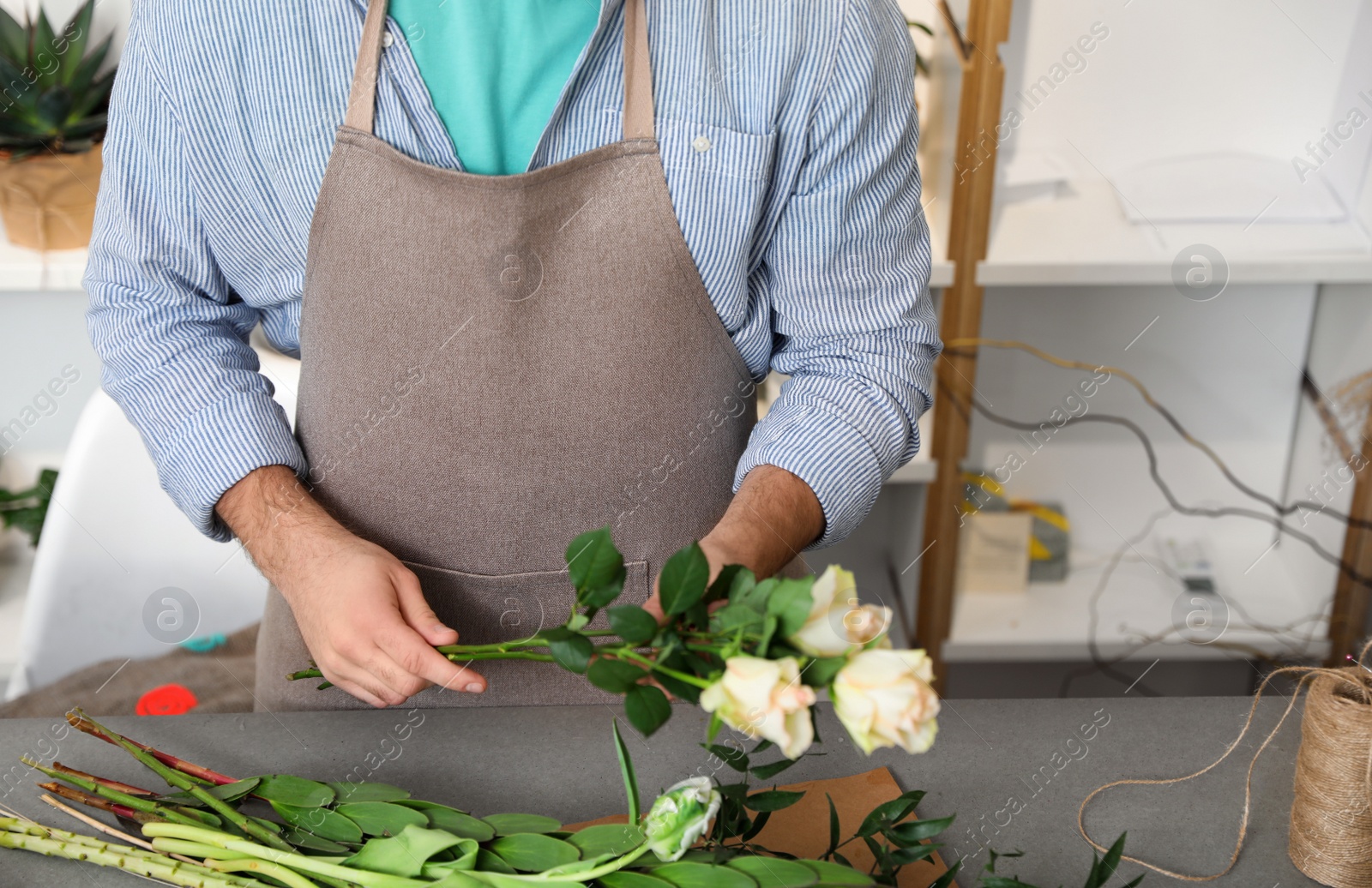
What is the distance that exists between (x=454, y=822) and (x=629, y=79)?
1.96ft

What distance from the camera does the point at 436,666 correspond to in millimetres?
704

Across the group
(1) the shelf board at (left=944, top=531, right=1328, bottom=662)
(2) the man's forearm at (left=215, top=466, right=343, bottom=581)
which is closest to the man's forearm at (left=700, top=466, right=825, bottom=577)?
(2) the man's forearm at (left=215, top=466, right=343, bottom=581)

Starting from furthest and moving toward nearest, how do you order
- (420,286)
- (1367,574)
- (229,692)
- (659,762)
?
(1367,574), (229,692), (420,286), (659,762)

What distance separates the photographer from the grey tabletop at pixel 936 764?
690 millimetres

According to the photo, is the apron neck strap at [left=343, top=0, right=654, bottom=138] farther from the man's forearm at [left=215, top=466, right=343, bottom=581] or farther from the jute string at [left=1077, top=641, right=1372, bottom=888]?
the jute string at [left=1077, top=641, right=1372, bottom=888]

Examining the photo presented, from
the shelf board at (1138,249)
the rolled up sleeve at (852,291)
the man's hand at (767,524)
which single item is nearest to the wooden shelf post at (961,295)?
the shelf board at (1138,249)

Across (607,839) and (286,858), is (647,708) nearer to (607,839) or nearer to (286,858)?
(607,839)

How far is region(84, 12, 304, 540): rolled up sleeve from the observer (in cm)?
92

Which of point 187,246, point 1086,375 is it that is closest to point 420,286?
point 187,246

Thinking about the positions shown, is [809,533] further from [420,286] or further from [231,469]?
[231,469]

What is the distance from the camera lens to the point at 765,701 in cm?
46

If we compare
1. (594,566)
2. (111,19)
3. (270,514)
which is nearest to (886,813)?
(594,566)

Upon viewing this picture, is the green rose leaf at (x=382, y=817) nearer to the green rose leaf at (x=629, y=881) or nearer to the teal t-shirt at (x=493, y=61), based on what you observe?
the green rose leaf at (x=629, y=881)

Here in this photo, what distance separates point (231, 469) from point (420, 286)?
0.23 meters
